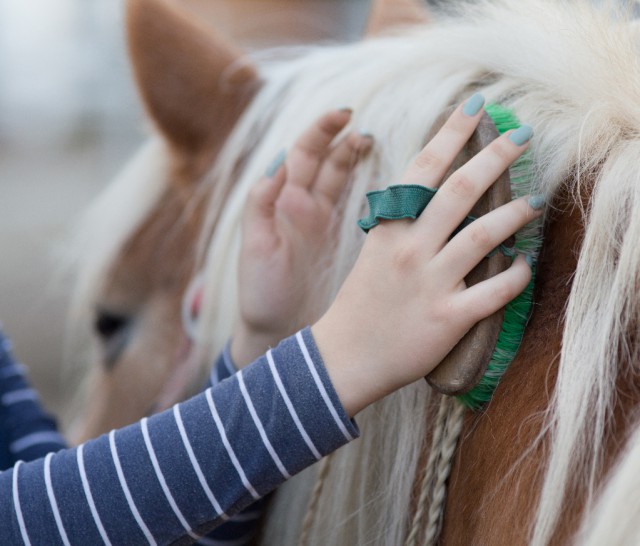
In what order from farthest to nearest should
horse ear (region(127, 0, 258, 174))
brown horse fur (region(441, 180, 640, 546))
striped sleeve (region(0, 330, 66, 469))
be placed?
1. horse ear (region(127, 0, 258, 174))
2. striped sleeve (region(0, 330, 66, 469))
3. brown horse fur (region(441, 180, 640, 546))

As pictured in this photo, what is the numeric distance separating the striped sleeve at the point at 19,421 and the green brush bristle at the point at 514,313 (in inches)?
19.4

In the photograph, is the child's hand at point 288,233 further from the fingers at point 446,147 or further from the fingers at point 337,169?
the fingers at point 446,147

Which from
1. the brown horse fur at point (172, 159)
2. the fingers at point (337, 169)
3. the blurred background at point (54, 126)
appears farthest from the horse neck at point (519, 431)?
the blurred background at point (54, 126)

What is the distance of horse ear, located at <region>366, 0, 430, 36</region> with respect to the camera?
0.94m

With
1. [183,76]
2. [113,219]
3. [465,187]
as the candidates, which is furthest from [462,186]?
[113,219]

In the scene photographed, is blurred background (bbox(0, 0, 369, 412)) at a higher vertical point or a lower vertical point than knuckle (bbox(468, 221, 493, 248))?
lower

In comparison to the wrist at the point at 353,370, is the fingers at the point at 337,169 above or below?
above

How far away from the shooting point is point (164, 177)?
93cm

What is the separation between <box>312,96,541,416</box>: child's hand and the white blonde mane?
0.15ft

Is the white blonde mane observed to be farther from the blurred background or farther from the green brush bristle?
the blurred background

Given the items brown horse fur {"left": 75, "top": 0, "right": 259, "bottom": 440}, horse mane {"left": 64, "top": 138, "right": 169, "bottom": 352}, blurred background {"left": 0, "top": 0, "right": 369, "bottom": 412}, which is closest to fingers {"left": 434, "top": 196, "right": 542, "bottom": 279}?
brown horse fur {"left": 75, "top": 0, "right": 259, "bottom": 440}

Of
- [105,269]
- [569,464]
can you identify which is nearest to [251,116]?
[105,269]

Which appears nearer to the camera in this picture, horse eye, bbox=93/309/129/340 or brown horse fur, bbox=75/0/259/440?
brown horse fur, bbox=75/0/259/440

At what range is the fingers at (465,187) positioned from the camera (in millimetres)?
435
